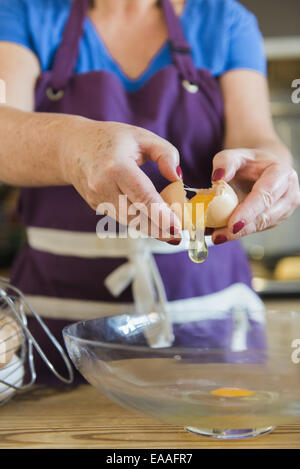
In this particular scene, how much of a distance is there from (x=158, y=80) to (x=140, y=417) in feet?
1.47

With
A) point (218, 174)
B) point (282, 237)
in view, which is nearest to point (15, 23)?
point (218, 174)

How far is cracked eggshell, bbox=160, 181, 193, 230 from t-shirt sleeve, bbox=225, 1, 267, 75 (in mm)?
370

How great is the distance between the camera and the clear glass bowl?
0.36 meters

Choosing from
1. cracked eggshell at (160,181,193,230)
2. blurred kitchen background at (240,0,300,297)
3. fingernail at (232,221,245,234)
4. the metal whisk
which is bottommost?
the metal whisk

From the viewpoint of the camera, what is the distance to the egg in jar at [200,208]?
0.44m

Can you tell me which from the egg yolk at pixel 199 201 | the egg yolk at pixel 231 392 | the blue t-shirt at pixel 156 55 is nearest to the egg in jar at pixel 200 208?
the egg yolk at pixel 199 201

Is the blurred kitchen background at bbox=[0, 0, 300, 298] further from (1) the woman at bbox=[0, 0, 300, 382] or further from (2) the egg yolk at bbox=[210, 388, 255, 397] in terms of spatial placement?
(2) the egg yolk at bbox=[210, 388, 255, 397]

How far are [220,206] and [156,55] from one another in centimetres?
37

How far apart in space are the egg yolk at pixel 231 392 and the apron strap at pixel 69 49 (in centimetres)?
48

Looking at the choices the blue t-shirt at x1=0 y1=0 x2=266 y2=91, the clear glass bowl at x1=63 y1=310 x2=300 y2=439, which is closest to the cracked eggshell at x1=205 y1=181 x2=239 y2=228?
the clear glass bowl at x1=63 y1=310 x2=300 y2=439

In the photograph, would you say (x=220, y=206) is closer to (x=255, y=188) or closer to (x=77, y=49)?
(x=255, y=188)

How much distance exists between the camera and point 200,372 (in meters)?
0.47

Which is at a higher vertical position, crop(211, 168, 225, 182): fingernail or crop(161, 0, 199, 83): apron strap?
crop(161, 0, 199, 83): apron strap
